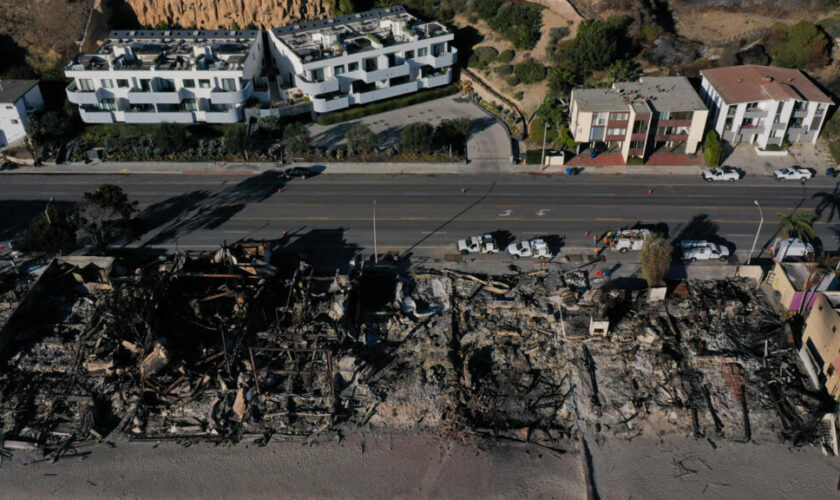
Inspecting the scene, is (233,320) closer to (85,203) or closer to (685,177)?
(85,203)

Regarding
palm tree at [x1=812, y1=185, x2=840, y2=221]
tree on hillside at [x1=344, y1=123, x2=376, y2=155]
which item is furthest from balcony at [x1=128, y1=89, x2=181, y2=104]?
palm tree at [x1=812, y1=185, x2=840, y2=221]

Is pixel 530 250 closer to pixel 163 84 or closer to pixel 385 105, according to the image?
pixel 385 105

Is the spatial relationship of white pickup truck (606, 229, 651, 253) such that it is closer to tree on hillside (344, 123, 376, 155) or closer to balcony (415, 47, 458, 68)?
tree on hillside (344, 123, 376, 155)

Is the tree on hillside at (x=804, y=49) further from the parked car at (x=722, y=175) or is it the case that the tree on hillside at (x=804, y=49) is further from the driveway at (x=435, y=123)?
the driveway at (x=435, y=123)

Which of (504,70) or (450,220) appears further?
(504,70)

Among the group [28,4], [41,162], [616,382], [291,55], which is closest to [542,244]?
[616,382]

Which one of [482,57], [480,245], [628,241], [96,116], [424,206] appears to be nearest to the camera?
[628,241]

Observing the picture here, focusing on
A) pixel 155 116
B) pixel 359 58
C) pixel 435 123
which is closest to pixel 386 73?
pixel 359 58
